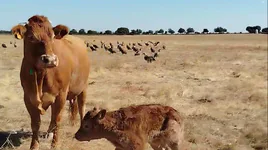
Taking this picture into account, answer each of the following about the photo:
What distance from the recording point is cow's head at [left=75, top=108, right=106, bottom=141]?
22.1 feet

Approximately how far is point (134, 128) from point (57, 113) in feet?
6.11

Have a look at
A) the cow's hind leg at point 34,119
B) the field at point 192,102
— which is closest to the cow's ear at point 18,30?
the cow's hind leg at point 34,119

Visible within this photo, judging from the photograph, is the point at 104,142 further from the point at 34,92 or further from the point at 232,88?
the point at 232,88

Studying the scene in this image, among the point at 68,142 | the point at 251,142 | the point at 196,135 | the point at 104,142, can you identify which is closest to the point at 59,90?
the point at 68,142

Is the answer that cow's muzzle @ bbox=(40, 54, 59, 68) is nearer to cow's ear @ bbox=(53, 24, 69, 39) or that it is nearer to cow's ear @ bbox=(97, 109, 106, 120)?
cow's ear @ bbox=(97, 109, 106, 120)

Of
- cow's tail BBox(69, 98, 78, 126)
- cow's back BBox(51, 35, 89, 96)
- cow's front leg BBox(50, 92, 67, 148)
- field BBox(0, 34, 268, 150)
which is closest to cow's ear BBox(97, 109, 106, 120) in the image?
cow's front leg BBox(50, 92, 67, 148)

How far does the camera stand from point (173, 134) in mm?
6910

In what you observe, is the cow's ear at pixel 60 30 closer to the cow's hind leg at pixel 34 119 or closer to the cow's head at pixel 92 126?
the cow's hind leg at pixel 34 119

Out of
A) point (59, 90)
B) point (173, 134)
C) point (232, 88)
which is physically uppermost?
point (59, 90)

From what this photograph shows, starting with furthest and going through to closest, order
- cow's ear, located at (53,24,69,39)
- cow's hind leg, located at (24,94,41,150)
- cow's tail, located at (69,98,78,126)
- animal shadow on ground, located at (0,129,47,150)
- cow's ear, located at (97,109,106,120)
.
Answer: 1. cow's tail, located at (69,98,78,126)
2. animal shadow on ground, located at (0,129,47,150)
3. cow's ear, located at (53,24,69,39)
4. cow's hind leg, located at (24,94,41,150)
5. cow's ear, located at (97,109,106,120)

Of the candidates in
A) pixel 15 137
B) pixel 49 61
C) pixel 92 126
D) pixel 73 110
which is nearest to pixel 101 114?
pixel 92 126

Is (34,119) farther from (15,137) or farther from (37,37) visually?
(37,37)

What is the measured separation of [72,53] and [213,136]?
3.71 metres

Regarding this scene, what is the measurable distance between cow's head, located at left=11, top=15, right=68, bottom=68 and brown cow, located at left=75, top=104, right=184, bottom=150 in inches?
42.2
